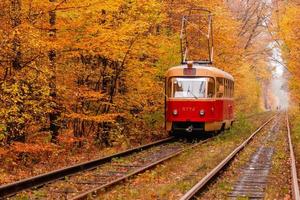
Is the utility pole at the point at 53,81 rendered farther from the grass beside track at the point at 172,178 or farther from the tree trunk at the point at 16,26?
the grass beside track at the point at 172,178

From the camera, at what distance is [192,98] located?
71.5 ft

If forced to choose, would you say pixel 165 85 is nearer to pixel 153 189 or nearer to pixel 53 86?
pixel 53 86

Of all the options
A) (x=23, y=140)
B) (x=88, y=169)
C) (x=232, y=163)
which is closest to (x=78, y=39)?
(x=23, y=140)

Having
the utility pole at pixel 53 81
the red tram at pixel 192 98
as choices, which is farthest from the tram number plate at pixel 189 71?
the utility pole at pixel 53 81

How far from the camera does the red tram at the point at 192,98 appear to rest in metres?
21.8

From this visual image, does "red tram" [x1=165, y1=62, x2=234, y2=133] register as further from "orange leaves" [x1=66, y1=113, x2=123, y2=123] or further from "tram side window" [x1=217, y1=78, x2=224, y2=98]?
"orange leaves" [x1=66, y1=113, x2=123, y2=123]

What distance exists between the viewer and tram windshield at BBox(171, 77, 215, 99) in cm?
2183

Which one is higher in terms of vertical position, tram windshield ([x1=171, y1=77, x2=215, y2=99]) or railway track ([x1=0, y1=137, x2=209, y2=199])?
tram windshield ([x1=171, y1=77, x2=215, y2=99])

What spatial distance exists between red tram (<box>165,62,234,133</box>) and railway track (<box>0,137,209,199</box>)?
16.4 ft

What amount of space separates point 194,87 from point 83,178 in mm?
11032

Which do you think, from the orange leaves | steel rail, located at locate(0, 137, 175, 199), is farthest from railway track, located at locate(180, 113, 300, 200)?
the orange leaves

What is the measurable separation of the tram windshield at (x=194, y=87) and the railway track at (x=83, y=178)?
534 cm

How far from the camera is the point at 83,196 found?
9188 mm

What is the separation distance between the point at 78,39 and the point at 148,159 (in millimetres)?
4445
